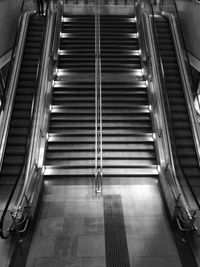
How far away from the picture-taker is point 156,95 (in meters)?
7.21

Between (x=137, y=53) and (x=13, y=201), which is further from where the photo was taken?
(x=137, y=53)

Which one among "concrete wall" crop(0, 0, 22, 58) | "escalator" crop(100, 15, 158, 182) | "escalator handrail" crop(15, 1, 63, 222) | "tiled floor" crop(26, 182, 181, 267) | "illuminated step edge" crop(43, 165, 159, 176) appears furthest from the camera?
"concrete wall" crop(0, 0, 22, 58)

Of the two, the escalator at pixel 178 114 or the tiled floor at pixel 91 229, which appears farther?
the escalator at pixel 178 114

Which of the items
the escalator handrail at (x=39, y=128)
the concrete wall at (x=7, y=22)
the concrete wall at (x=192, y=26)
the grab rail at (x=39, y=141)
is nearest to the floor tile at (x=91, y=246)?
the grab rail at (x=39, y=141)

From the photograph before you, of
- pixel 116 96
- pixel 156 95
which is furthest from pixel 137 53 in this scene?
pixel 156 95

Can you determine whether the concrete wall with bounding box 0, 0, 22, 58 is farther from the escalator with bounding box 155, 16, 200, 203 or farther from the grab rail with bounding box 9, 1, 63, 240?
the escalator with bounding box 155, 16, 200, 203

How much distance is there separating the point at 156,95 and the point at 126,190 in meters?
2.74

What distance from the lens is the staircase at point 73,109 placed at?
→ 6.86 metres

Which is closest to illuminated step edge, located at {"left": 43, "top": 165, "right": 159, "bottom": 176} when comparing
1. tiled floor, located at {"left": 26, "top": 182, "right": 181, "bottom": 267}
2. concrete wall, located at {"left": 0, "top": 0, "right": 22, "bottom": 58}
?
tiled floor, located at {"left": 26, "top": 182, "right": 181, "bottom": 267}

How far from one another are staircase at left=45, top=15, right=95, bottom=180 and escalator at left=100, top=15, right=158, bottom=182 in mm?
425

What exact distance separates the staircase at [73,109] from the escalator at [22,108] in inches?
27.8

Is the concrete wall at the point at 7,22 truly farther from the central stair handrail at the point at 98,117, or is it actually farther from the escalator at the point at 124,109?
the escalator at the point at 124,109

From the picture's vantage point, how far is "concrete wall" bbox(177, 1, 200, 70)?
7735 millimetres

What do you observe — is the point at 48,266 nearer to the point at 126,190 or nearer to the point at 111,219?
the point at 111,219
